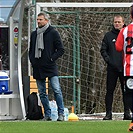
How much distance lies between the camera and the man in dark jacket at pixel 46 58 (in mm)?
12195

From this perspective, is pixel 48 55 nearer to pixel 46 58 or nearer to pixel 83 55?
pixel 46 58

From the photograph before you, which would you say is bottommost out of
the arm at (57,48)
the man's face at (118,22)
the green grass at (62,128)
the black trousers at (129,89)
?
the green grass at (62,128)

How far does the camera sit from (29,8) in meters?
14.9

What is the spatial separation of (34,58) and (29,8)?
9.24 feet

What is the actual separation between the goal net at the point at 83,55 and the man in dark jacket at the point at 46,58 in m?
3.04

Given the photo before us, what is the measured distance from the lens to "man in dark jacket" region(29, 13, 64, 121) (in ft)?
40.0

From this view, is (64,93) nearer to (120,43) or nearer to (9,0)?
(9,0)

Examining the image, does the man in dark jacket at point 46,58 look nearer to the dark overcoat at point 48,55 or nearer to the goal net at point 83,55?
the dark overcoat at point 48,55

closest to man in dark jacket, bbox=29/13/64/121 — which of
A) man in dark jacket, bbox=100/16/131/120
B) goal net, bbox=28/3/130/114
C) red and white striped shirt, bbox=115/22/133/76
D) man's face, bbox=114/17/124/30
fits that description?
man in dark jacket, bbox=100/16/131/120

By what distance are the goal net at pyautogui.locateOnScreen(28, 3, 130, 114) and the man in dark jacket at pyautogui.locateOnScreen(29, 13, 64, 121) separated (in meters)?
3.04

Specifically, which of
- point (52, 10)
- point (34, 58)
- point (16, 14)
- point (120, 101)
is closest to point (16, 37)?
point (16, 14)

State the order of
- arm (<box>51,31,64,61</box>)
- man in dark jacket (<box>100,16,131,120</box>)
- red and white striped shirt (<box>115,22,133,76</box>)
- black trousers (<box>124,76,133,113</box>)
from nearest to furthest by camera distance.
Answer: black trousers (<box>124,76,133,113</box>) < red and white striped shirt (<box>115,22,133,76</box>) < arm (<box>51,31,64,61</box>) < man in dark jacket (<box>100,16,131,120</box>)

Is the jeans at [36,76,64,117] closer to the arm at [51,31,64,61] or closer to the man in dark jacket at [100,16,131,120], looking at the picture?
the arm at [51,31,64,61]

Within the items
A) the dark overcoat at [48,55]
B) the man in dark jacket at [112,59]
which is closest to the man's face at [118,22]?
the man in dark jacket at [112,59]
